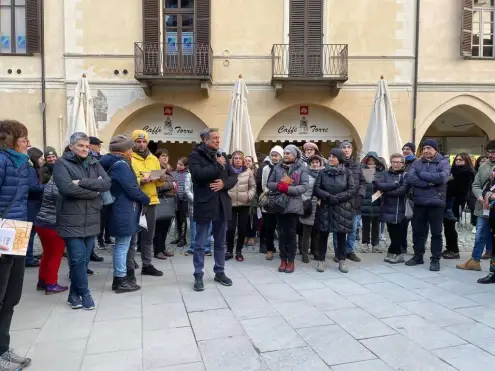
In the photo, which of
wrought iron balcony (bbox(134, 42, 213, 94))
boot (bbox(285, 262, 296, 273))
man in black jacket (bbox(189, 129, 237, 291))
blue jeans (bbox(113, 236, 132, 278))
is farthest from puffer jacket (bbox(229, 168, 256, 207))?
wrought iron balcony (bbox(134, 42, 213, 94))

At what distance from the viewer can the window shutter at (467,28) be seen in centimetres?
1392

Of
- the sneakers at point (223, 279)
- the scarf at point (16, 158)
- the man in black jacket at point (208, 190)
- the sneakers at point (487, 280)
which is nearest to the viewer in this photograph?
the scarf at point (16, 158)

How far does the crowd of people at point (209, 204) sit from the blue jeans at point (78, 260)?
1cm

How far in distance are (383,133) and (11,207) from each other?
8.71 m

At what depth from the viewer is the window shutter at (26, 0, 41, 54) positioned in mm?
13570

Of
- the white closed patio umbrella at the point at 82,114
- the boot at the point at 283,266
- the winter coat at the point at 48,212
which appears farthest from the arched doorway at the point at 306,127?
the winter coat at the point at 48,212

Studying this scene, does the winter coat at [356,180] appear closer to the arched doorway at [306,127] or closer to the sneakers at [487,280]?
the sneakers at [487,280]

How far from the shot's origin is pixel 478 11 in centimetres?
1462

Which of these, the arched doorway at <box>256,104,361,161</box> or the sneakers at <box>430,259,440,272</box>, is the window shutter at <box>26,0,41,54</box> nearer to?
the arched doorway at <box>256,104,361,161</box>

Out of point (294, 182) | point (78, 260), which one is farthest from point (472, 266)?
point (78, 260)

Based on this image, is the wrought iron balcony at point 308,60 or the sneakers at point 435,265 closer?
the sneakers at point 435,265

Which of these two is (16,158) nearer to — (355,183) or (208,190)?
(208,190)

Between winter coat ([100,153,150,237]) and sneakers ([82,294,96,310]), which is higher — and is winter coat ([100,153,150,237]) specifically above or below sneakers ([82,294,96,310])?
above

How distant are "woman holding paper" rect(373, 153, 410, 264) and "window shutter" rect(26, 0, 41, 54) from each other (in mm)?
11775
